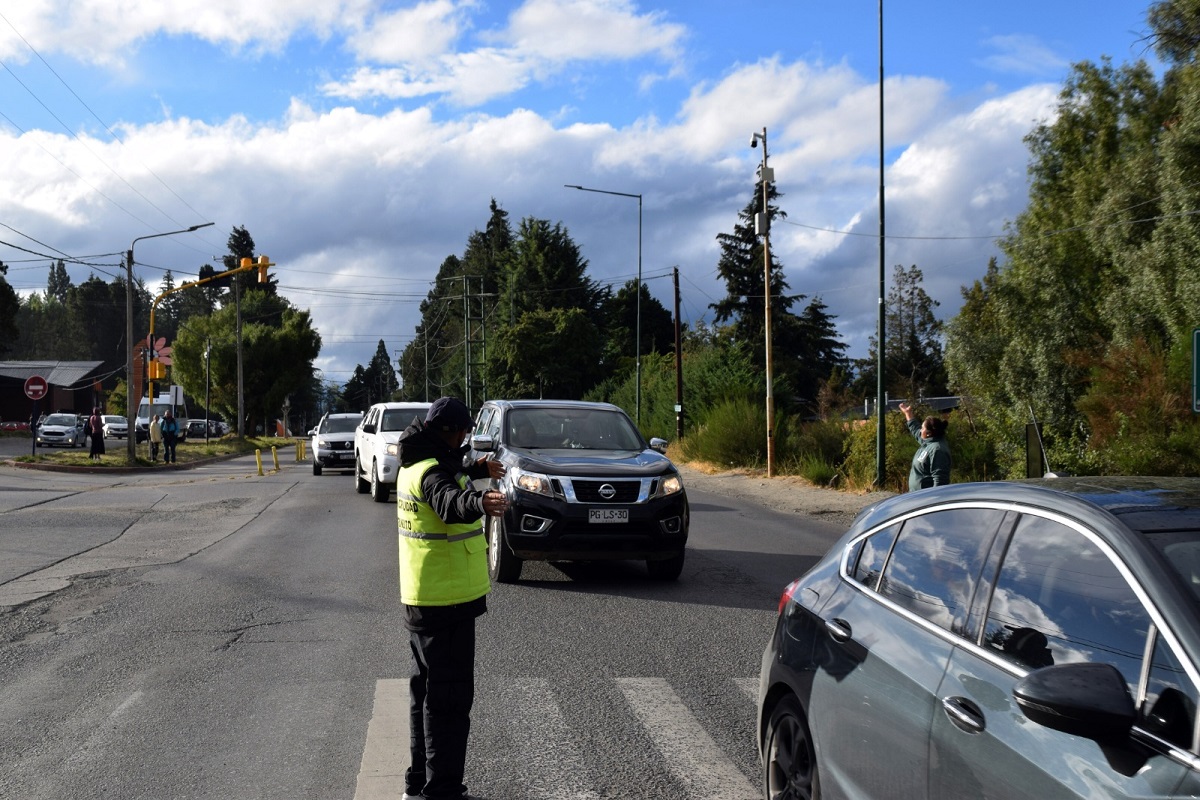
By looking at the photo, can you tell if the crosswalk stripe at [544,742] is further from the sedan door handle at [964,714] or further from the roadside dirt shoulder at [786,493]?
the roadside dirt shoulder at [786,493]

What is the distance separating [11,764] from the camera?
5.24m

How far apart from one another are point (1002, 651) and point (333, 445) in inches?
1047

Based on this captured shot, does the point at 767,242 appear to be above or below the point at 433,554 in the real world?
above

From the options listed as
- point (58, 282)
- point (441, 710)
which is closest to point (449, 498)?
point (441, 710)

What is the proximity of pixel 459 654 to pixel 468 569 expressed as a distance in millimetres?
352

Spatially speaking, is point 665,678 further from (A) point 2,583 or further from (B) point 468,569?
(A) point 2,583

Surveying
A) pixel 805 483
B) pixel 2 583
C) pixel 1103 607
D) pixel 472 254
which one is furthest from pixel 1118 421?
pixel 472 254

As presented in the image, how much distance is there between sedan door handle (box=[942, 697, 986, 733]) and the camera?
287cm

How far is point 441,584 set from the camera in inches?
181

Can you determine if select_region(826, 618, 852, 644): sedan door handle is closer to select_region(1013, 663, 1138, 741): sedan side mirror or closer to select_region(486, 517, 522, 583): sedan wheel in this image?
select_region(1013, 663, 1138, 741): sedan side mirror

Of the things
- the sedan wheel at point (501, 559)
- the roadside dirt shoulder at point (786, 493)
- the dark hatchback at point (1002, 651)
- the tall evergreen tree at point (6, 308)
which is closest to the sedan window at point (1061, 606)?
the dark hatchback at point (1002, 651)

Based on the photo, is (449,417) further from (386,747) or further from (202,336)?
(202,336)

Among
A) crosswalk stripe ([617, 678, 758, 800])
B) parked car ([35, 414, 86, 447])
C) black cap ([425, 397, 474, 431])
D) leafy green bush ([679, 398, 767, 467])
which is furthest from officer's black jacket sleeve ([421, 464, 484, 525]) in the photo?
parked car ([35, 414, 86, 447])

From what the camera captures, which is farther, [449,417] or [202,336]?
[202,336]
